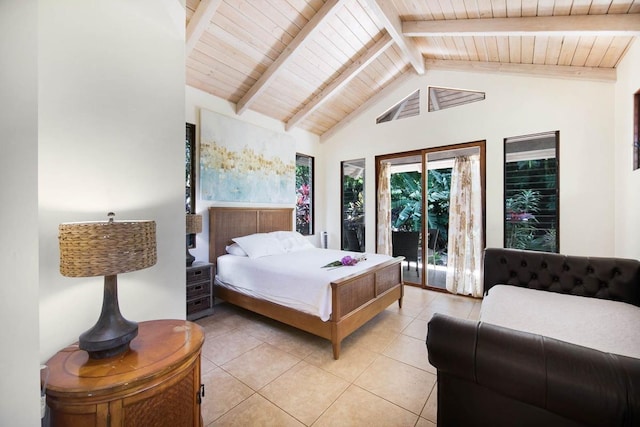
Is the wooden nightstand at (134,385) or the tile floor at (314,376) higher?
the wooden nightstand at (134,385)

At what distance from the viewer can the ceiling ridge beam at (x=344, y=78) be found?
3.53 metres

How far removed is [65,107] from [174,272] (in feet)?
3.22

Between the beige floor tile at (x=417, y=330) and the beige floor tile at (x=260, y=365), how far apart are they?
124cm

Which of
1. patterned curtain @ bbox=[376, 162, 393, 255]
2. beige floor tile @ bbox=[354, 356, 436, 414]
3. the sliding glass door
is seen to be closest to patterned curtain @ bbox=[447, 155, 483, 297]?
the sliding glass door

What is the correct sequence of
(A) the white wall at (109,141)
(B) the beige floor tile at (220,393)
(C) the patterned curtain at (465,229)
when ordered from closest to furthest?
(A) the white wall at (109,141)
(B) the beige floor tile at (220,393)
(C) the patterned curtain at (465,229)

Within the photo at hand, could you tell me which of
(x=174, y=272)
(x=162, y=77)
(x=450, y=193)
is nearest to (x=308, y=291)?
(x=174, y=272)

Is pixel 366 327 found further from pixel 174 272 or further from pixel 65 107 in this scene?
pixel 65 107

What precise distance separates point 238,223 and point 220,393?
92.9 inches

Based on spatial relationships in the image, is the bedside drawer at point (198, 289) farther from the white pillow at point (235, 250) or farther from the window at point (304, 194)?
the window at point (304, 194)

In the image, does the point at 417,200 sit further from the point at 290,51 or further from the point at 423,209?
the point at 290,51

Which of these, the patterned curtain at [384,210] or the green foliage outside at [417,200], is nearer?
the green foliage outside at [417,200]

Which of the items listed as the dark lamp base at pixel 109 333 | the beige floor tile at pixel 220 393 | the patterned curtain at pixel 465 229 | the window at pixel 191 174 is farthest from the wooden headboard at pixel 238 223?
the patterned curtain at pixel 465 229

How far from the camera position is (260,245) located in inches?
137

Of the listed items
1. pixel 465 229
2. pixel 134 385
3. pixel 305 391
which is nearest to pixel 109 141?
pixel 134 385
